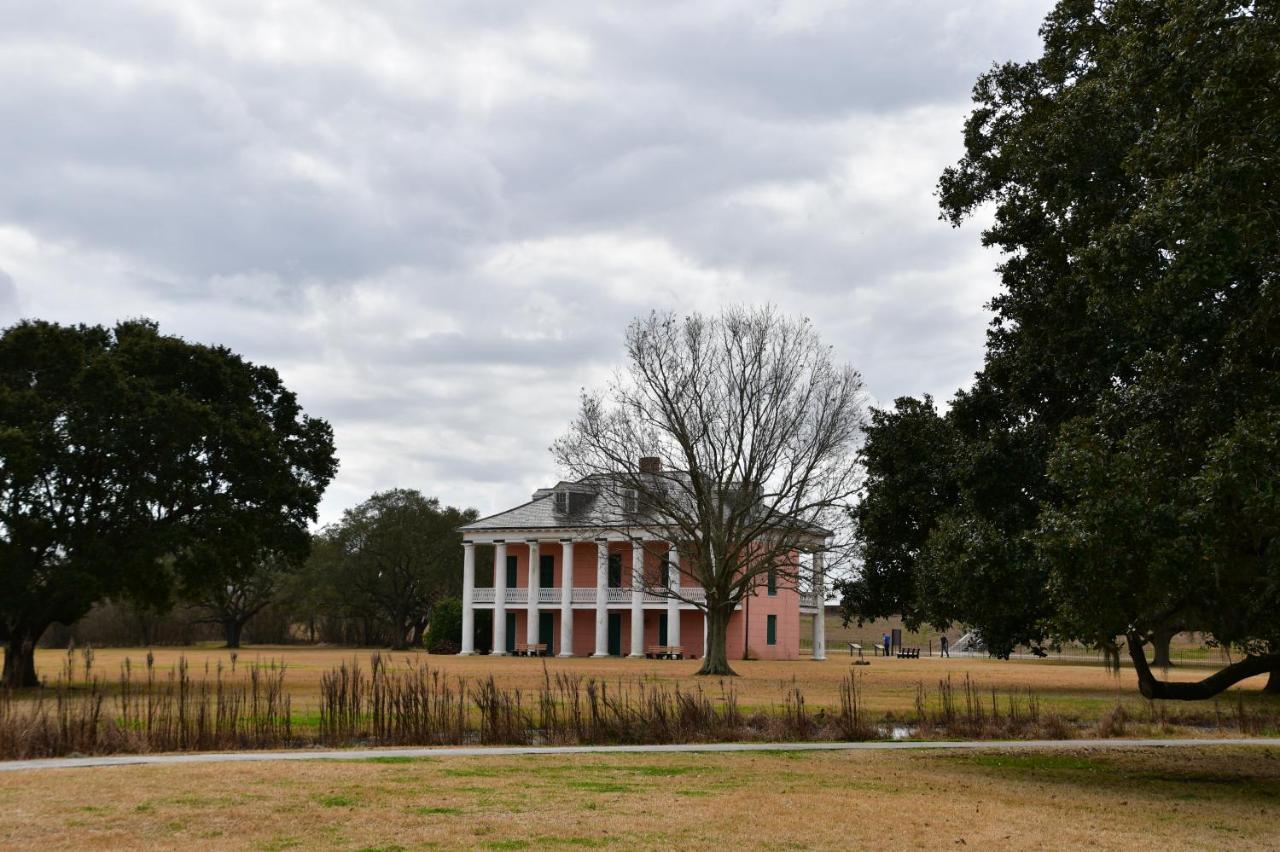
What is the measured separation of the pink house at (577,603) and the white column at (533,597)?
0.17 ft

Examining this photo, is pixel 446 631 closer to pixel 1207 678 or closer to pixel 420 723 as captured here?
pixel 420 723

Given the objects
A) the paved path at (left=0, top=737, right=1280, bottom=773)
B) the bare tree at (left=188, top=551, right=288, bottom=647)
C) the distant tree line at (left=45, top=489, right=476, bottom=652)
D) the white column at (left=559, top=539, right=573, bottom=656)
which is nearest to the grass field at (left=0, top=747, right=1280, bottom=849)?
the paved path at (left=0, top=737, right=1280, bottom=773)

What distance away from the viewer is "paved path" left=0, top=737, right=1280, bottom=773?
1479 centimetres

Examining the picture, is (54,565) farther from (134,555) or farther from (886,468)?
(886,468)

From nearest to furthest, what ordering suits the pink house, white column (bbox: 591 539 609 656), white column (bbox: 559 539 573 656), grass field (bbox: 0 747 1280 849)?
grass field (bbox: 0 747 1280 849) < white column (bbox: 591 539 609 656) < the pink house < white column (bbox: 559 539 573 656)

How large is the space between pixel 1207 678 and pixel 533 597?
169 ft

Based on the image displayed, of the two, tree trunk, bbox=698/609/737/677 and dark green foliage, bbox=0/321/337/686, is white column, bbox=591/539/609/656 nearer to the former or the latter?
tree trunk, bbox=698/609/737/677

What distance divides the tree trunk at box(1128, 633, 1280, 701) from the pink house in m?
44.4

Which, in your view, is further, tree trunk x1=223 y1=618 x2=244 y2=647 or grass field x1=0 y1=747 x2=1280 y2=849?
tree trunk x1=223 y1=618 x2=244 y2=647

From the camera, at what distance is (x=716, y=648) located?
42.9 meters

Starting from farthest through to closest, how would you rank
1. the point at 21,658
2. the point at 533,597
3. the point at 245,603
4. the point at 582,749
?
the point at 245,603
the point at 533,597
the point at 21,658
the point at 582,749

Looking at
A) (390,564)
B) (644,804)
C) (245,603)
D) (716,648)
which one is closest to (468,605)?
(390,564)

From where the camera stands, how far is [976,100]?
22.2 metres

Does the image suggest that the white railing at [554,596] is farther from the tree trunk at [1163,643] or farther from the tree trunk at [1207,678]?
the tree trunk at [1207,678]
